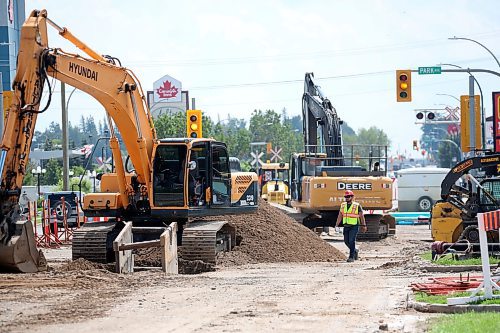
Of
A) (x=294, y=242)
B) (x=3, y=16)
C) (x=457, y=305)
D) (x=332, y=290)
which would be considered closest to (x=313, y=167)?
(x=294, y=242)

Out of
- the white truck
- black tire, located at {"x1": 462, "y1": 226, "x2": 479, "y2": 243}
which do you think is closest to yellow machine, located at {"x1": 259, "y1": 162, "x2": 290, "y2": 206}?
the white truck

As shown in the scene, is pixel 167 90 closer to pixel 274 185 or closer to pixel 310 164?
pixel 274 185

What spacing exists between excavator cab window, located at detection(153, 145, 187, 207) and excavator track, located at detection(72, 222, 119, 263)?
1.25m

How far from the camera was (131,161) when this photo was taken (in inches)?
886

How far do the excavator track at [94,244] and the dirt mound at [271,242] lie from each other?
8.57 feet

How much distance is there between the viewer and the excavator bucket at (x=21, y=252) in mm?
18188

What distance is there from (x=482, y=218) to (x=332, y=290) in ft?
9.76

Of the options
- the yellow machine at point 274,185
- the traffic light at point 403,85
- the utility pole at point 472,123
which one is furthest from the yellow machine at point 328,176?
the yellow machine at point 274,185

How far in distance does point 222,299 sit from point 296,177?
73.5 ft

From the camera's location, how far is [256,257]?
2452 centimetres

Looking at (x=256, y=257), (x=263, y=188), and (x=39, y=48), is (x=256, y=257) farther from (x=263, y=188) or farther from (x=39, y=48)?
(x=263, y=188)

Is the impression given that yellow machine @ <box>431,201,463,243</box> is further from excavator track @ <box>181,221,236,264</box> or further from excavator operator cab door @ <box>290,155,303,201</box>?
excavator operator cab door @ <box>290,155,303,201</box>

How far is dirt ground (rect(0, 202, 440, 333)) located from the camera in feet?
40.2

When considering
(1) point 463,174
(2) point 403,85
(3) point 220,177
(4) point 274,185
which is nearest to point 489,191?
(1) point 463,174
